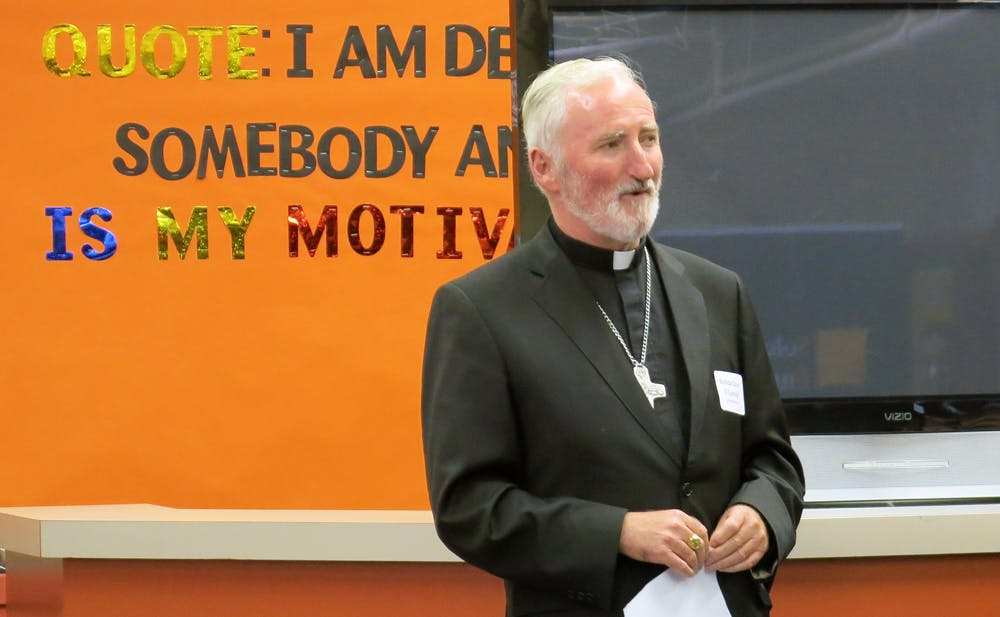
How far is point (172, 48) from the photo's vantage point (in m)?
3.55

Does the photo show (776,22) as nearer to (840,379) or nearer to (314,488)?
(840,379)

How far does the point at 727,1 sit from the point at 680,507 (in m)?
1.21

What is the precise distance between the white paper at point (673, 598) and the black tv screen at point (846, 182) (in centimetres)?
90

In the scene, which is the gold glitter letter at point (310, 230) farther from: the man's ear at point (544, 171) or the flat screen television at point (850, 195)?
the man's ear at point (544, 171)

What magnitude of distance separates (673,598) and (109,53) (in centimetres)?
254

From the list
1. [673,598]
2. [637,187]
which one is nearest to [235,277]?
[637,187]

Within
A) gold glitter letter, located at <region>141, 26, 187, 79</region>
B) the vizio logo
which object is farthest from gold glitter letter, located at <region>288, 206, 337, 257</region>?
the vizio logo

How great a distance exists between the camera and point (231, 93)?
355cm

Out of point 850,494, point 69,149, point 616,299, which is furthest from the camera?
point 69,149

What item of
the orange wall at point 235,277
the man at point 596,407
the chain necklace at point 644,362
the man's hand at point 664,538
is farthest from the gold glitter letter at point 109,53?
the man's hand at point 664,538

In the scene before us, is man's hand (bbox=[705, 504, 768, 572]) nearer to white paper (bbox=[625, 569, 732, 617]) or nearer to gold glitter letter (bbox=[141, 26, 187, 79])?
white paper (bbox=[625, 569, 732, 617])

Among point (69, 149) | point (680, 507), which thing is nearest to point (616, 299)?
point (680, 507)

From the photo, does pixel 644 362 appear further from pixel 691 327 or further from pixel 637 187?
pixel 637 187

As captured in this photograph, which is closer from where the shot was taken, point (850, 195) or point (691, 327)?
point (691, 327)
